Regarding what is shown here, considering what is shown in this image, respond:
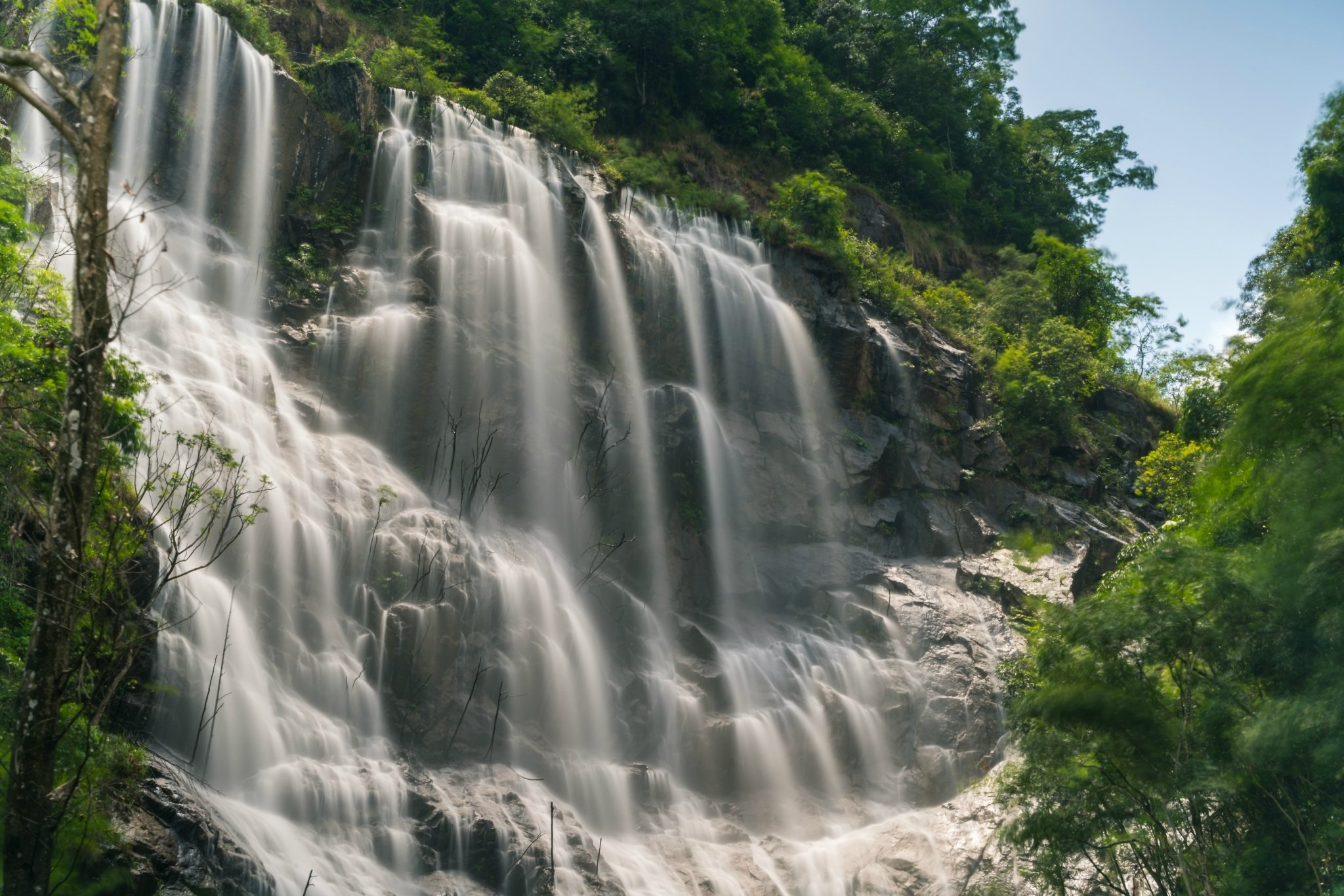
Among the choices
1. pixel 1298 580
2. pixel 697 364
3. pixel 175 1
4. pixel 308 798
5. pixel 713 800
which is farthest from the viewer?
pixel 697 364

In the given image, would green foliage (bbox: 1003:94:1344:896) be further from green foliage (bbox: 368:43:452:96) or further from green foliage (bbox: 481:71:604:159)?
green foliage (bbox: 368:43:452:96)

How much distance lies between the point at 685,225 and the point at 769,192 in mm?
8060

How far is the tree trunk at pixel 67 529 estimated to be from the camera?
22.1 ft

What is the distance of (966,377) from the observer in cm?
2945

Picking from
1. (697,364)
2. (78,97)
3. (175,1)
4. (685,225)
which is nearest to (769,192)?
(685,225)

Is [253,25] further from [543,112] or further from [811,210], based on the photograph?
[811,210]

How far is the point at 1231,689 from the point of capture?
38.2 ft

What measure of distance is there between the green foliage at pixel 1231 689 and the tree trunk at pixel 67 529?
9.76m

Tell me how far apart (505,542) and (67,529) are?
511 inches

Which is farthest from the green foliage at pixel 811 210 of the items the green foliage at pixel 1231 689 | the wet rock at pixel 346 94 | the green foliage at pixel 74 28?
the green foliage at pixel 74 28

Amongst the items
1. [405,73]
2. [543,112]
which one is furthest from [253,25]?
[543,112]

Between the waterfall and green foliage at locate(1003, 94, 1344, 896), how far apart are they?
211 inches

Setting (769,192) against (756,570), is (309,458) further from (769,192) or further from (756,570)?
(769,192)

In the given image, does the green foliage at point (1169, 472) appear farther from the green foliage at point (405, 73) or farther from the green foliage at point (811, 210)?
the green foliage at point (405, 73)
